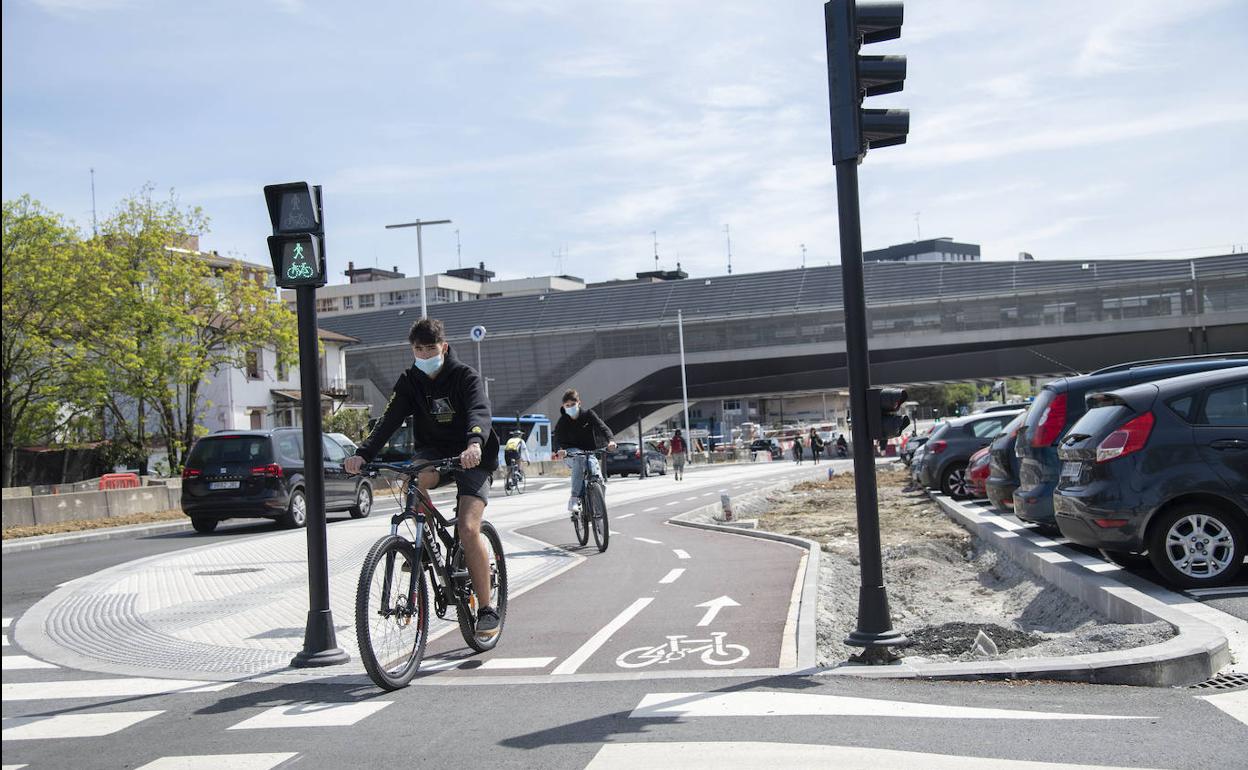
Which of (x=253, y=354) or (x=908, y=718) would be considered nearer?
(x=908, y=718)

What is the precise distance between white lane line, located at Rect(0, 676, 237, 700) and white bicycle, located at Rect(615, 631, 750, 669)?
2285 millimetres

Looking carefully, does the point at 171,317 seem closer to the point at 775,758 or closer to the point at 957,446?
the point at 957,446

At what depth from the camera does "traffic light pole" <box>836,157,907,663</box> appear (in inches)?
269

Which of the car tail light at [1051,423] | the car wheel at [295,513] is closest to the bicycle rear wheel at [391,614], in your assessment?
the car tail light at [1051,423]

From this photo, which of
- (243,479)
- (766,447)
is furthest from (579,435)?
(766,447)

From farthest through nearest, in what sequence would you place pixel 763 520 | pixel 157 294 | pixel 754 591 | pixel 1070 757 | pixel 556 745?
pixel 157 294 < pixel 763 520 < pixel 754 591 < pixel 556 745 < pixel 1070 757

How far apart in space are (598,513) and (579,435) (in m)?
0.94

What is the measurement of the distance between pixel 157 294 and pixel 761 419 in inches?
3837

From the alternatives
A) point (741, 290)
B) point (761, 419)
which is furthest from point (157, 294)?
point (761, 419)

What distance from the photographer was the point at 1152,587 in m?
8.44

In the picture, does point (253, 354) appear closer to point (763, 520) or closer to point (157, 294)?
point (157, 294)

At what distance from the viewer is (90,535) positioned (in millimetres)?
21391

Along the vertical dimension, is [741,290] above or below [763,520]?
above

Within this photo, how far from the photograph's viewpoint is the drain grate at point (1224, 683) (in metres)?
5.66
